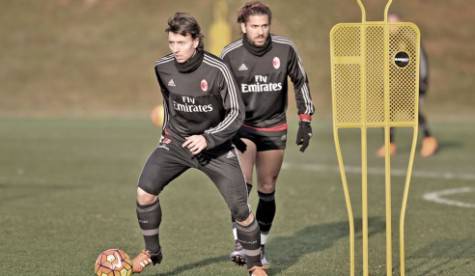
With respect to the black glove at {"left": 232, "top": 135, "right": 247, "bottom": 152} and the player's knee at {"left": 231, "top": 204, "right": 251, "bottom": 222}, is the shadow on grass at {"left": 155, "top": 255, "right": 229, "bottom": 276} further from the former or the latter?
the black glove at {"left": 232, "top": 135, "right": 247, "bottom": 152}

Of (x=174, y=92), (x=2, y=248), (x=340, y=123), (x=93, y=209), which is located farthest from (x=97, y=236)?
(x=340, y=123)

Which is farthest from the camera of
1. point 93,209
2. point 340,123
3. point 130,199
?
point 130,199

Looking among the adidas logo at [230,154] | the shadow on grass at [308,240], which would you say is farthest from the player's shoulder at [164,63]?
the shadow on grass at [308,240]

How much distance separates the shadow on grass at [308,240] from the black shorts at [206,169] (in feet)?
3.08

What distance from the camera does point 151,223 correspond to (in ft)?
26.7

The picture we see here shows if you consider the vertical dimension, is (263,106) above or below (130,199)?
above

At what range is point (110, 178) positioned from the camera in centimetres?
1564

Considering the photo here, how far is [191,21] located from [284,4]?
34307 millimetres

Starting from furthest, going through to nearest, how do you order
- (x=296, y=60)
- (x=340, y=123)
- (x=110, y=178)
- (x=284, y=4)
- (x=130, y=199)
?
(x=284, y=4) → (x=110, y=178) → (x=130, y=199) → (x=296, y=60) → (x=340, y=123)

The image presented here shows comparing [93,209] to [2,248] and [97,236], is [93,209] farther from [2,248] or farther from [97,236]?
[2,248]

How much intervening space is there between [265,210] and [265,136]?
2.22ft

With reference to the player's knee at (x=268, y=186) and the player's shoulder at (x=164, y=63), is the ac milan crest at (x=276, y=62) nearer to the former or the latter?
the player's knee at (x=268, y=186)

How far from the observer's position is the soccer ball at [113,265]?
25.6 ft

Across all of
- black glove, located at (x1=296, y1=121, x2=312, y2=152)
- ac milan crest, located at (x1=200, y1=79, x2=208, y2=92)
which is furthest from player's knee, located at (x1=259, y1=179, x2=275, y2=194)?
ac milan crest, located at (x1=200, y1=79, x2=208, y2=92)
